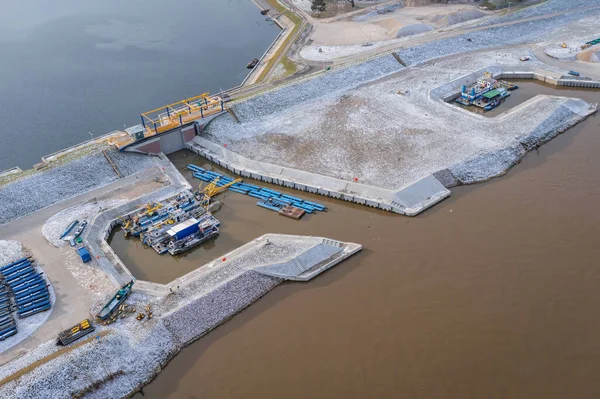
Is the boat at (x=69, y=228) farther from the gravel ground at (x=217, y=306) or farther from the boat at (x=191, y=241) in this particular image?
the gravel ground at (x=217, y=306)

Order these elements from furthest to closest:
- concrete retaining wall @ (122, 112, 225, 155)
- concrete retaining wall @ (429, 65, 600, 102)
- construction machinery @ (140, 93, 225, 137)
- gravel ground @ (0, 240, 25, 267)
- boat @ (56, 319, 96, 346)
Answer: concrete retaining wall @ (429, 65, 600, 102) → construction machinery @ (140, 93, 225, 137) → concrete retaining wall @ (122, 112, 225, 155) → gravel ground @ (0, 240, 25, 267) → boat @ (56, 319, 96, 346)

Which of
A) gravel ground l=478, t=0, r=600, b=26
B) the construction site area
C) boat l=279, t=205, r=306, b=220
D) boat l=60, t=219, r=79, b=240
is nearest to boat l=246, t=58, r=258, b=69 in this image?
the construction site area

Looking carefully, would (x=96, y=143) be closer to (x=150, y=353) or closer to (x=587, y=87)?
(x=150, y=353)

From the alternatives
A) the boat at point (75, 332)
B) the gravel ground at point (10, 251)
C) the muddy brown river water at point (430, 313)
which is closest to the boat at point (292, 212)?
the muddy brown river water at point (430, 313)

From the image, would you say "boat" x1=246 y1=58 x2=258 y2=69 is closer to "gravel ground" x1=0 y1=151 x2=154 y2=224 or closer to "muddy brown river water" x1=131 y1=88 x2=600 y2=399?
"gravel ground" x1=0 y1=151 x2=154 y2=224

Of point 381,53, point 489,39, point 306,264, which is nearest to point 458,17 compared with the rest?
point 489,39

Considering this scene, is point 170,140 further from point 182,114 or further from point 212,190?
point 212,190

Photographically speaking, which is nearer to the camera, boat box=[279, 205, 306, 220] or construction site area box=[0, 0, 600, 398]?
construction site area box=[0, 0, 600, 398]
